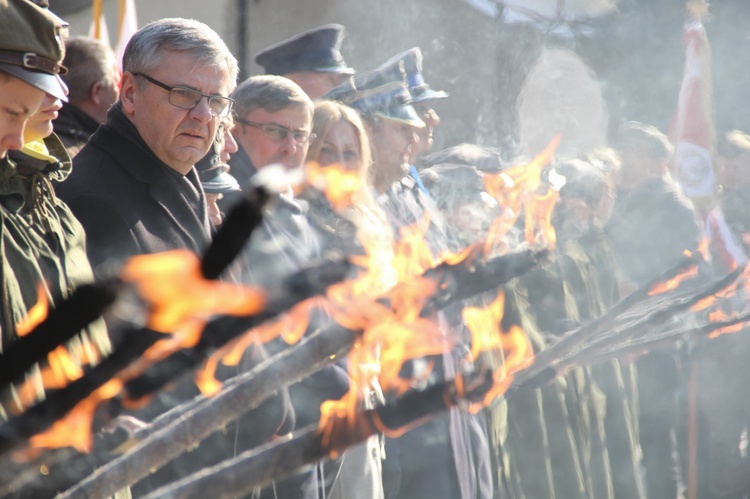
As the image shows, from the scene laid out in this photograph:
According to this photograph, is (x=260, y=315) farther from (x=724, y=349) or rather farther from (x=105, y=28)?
(x=724, y=349)

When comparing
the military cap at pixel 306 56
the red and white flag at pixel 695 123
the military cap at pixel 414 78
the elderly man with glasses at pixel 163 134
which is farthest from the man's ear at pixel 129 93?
the red and white flag at pixel 695 123

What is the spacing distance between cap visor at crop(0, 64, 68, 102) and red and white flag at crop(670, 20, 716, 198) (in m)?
6.80

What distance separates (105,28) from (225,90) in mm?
2873

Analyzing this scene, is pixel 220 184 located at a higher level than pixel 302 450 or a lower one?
higher

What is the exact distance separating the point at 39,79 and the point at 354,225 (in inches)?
61.0

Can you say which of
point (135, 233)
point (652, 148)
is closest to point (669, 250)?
point (652, 148)

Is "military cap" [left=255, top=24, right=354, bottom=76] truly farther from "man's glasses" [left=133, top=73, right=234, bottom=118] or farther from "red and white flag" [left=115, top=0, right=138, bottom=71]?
"man's glasses" [left=133, top=73, right=234, bottom=118]

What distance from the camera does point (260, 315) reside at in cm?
132

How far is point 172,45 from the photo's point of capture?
9.39 ft

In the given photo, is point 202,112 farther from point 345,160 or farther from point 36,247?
point 345,160

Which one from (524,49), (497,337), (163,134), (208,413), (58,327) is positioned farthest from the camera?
(524,49)

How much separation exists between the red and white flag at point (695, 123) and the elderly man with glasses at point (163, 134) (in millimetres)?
6108

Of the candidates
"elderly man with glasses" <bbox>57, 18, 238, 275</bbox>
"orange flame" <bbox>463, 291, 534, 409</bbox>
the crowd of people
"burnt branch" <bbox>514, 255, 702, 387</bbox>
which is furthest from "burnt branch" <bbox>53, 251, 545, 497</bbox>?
"burnt branch" <bbox>514, 255, 702, 387</bbox>

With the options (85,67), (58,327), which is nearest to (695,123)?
(85,67)
